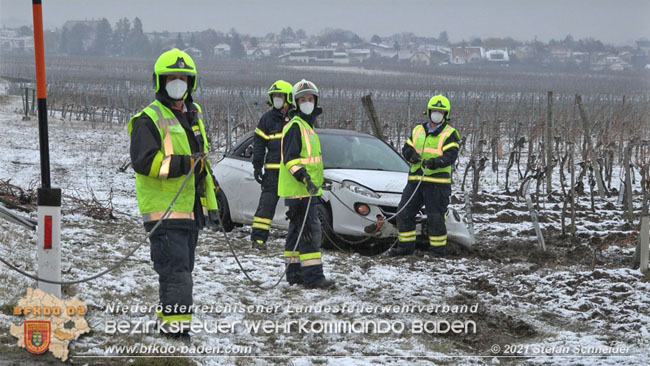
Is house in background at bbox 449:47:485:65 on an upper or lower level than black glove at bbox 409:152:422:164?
upper

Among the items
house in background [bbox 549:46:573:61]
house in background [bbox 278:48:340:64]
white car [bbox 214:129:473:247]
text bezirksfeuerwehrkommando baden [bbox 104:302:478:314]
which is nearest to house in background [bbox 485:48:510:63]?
house in background [bbox 549:46:573:61]

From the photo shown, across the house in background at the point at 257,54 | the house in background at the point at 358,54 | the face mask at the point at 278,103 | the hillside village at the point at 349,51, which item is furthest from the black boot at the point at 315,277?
the house in background at the point at 358,54

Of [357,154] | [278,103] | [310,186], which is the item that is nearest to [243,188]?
[278,103]

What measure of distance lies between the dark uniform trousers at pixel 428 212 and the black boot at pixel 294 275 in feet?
5.55

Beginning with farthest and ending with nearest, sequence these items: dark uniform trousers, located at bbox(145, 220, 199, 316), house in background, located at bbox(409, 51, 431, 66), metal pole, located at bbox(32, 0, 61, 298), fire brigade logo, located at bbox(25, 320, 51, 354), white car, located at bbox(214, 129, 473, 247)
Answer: house in background, located at bbox(409, 51, 431, 66) < white car, located at bbox(214, 129, 473, 247) < dark uniform trousers, located at bbox(145, 220, 199, 316) < metal pole, located at bbox(32, 0, 61, 298) < fire brigade logo, located at bbox(25, 320, 51, 354)

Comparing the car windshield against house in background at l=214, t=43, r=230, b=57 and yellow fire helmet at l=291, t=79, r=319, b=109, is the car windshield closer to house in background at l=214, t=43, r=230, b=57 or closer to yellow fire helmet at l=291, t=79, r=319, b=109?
yellow fire helmet at l=291, t=79, r=319, b=109

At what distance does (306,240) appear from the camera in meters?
7.16

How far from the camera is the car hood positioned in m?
8.72

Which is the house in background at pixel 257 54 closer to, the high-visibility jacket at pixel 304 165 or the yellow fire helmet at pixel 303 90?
the yellow fire helmet at pixel 303 90

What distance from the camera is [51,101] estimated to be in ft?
131

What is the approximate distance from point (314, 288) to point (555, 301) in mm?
2141

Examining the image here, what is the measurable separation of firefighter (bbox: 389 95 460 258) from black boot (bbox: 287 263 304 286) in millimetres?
1694

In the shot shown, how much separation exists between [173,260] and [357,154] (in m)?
4.75

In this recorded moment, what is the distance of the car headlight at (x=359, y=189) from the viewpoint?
28.1ft
